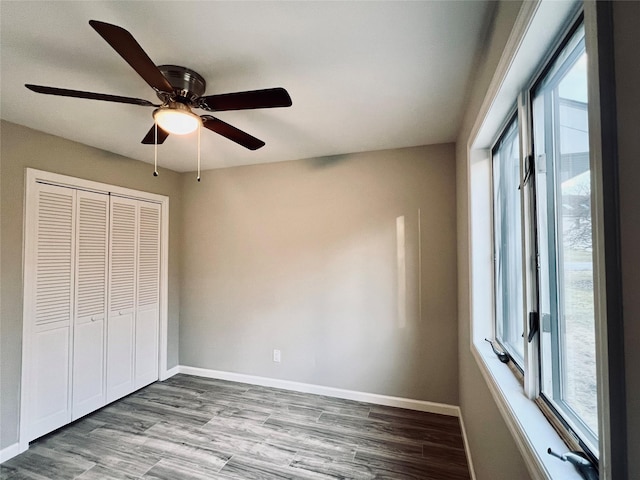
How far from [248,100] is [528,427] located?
1727 millimetres

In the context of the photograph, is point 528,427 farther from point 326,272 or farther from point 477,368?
point 326,272

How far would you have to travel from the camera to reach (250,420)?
2414mm

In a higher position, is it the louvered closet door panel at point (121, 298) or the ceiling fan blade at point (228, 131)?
the ceiling fan blade at point (228, 131)

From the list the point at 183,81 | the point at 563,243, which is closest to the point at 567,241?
the point at 563,243

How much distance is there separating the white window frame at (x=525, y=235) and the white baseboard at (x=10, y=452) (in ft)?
10.5

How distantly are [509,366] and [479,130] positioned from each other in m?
1.25

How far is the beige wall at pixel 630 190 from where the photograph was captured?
407 mm

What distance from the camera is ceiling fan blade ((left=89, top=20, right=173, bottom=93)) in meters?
0.95

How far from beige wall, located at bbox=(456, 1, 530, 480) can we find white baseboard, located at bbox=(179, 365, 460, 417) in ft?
0.85

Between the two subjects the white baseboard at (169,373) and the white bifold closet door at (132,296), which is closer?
the white bifold closet door at (132,296)

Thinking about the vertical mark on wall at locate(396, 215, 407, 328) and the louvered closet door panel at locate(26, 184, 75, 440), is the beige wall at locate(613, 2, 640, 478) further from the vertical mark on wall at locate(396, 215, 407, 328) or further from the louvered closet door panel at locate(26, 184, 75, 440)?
the louvered closet door panel at locate(26, 184, 75, 440)

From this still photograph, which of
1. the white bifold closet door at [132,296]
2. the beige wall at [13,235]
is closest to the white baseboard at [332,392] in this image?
the white bifold closet door at [132,296]

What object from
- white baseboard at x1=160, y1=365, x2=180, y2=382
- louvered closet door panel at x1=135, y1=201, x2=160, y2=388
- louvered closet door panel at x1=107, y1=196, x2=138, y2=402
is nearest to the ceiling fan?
louvered closet door panel at x1=107, y1=196, x2=138, y2=402

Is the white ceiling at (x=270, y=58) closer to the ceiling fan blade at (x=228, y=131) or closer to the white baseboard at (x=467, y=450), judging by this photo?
the ceiling fan blade at (x=228, y=131)
